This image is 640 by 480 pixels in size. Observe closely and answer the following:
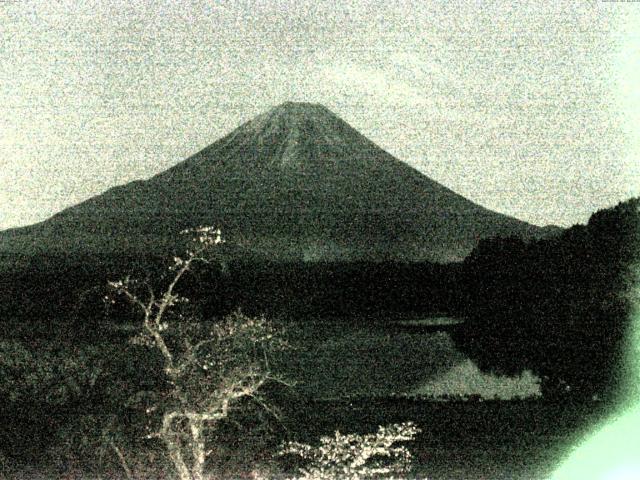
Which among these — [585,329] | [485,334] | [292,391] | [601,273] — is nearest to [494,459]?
[292,391]

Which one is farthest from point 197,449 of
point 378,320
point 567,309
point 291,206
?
point 291,206

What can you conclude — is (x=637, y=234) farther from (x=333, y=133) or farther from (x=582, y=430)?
(x=333, y=133)

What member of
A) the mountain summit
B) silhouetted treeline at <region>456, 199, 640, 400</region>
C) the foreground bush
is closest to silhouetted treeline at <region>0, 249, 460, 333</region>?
silhouetted treeline at <region>456, 199, 640, 400</region>

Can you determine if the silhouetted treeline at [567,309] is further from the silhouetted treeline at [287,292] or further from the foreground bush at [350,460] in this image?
the silhouetted treeline at [287,292]

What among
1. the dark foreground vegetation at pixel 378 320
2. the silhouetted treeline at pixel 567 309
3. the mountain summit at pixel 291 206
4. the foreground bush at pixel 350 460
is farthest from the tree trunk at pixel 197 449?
the mountain summit at pixel 291 206

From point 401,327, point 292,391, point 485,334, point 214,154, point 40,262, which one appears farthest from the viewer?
point 214,154

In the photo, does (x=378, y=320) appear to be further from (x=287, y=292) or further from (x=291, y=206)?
(x=291, y=206)
